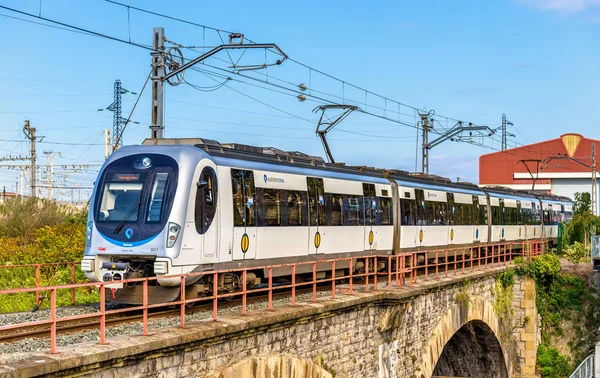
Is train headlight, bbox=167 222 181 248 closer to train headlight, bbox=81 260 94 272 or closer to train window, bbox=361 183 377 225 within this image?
train headlight, bbox=81 260 94 272

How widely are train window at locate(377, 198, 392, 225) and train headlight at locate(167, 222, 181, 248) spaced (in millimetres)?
10415

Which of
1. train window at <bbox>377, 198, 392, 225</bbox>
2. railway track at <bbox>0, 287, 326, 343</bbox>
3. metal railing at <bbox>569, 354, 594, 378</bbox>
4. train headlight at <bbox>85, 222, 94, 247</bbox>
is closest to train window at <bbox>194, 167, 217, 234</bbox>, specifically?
railway track at <bbox>0, 287, 326, 343</bbox>

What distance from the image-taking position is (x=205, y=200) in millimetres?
14883

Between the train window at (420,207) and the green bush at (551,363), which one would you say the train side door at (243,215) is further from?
the green bush at (551,363)

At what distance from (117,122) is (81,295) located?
111 feet

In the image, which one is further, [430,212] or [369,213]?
[430,212]

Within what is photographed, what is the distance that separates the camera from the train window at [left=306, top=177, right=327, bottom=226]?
1916cm

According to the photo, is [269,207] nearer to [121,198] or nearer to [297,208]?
[297,208]

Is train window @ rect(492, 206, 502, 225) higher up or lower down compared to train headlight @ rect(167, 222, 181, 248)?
higher up

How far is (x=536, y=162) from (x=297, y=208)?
5899cm

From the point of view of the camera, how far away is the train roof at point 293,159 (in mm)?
16047

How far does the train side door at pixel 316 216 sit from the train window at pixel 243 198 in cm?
269

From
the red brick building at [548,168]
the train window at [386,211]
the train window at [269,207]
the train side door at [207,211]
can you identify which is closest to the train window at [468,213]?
the train window at [386,211]

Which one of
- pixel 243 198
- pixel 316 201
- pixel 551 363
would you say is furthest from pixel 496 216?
pixel 243 198
